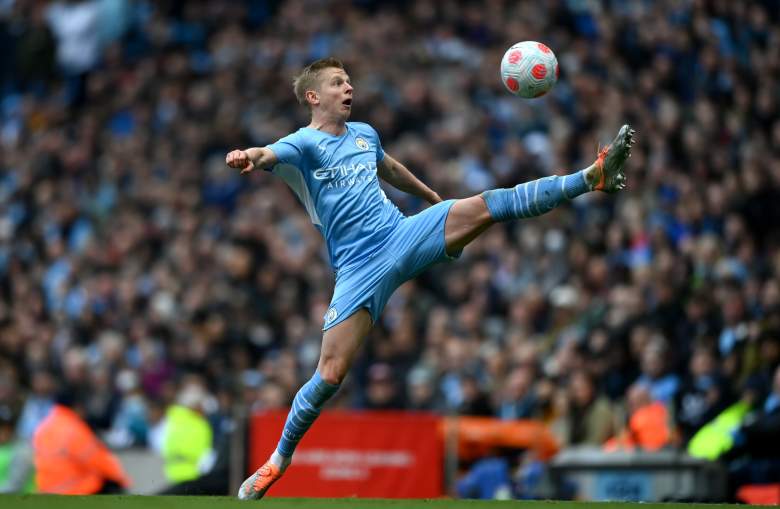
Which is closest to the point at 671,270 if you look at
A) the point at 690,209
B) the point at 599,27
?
the point at 690,209

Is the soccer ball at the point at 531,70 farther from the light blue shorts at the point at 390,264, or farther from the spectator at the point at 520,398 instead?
the spectator at the point at 520,398

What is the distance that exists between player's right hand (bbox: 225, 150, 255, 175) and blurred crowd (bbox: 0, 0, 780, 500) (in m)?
4.99

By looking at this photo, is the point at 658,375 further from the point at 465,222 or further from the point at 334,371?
the point at 334,371

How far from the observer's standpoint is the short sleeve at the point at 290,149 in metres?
8.01

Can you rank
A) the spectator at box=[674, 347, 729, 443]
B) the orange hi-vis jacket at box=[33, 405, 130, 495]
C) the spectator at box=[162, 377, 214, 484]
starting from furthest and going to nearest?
1. the spectator at box=[162, 377, 214, 484]
2. the spectator at box=[674, 347, 729, 443]
3. the orange hi-vis jacket at box=[33, 405, 130, 495]

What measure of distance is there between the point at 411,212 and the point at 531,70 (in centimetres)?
910

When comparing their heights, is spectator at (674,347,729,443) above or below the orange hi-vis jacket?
above

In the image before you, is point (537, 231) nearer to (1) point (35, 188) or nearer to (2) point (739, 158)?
(2) point (739, 158)

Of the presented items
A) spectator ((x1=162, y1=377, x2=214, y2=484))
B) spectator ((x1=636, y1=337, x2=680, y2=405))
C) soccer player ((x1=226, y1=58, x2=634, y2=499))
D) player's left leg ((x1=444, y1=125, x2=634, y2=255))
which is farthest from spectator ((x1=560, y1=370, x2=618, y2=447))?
player's left leg ((x1=444, y1=125, x2=634, y2=255))

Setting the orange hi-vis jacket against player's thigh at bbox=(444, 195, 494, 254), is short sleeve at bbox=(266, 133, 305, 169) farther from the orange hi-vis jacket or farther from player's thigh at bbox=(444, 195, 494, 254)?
the orange hi-vis jacket

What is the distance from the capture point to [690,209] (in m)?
15.0

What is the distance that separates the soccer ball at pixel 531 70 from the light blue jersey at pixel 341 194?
103 centimetres

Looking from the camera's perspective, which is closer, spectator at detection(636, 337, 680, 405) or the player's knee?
the player's knee

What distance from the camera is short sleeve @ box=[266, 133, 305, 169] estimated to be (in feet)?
26.3
